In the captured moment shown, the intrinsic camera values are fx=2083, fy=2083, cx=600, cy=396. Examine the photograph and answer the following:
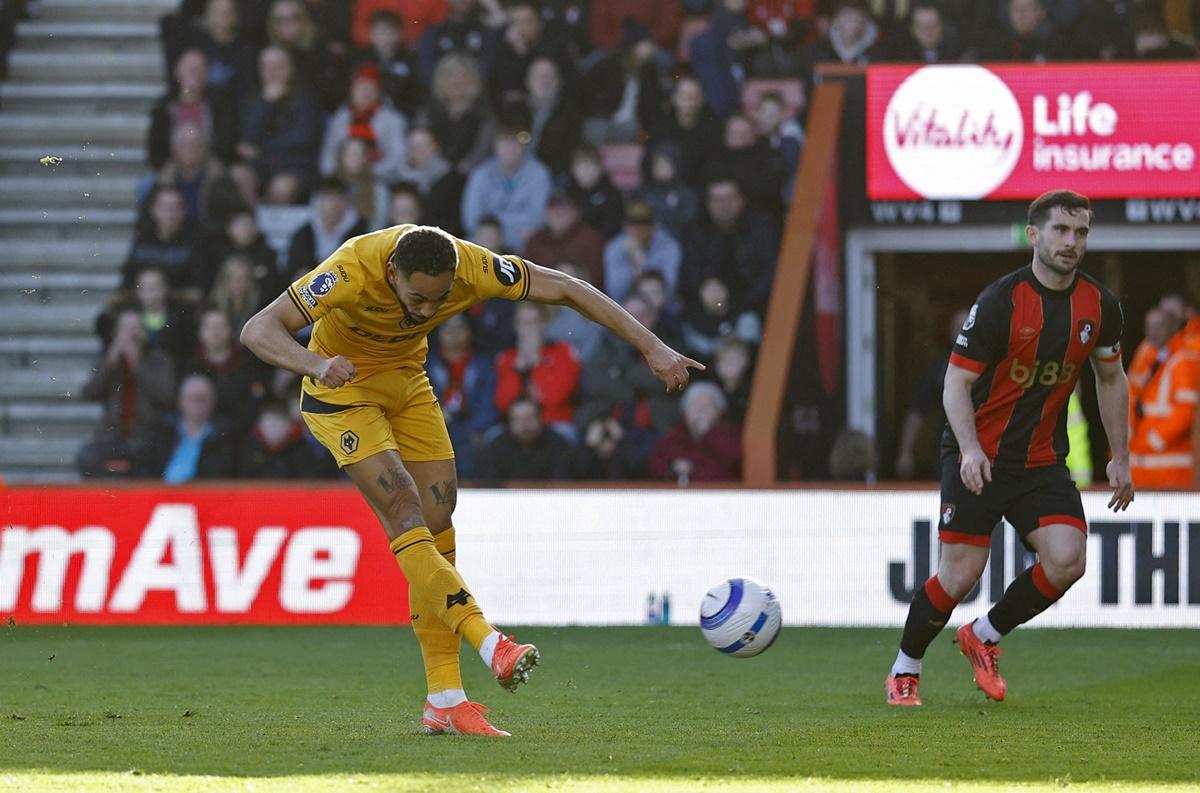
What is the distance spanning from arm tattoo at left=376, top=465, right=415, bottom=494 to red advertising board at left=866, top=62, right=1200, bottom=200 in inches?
317

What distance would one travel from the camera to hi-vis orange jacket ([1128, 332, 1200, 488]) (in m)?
12.7

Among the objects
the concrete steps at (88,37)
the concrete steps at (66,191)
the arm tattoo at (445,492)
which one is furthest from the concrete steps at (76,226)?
the arm tattoo at (445,492)

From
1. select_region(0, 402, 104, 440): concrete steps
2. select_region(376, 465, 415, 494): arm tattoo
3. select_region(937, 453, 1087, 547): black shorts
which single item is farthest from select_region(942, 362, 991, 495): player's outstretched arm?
select_region(0, 402, 104, 440): concrete steps

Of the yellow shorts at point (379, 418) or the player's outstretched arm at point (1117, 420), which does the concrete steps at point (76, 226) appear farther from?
the player's outstretched arm at point (1117, 420)

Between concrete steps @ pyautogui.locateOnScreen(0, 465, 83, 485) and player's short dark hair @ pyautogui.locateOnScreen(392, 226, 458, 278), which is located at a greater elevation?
player's short dark hair @ pyautogui.locateOnScreen(392, 226, 458, 278)

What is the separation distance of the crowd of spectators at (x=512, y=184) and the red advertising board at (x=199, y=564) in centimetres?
209

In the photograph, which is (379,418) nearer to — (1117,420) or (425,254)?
(425,254)

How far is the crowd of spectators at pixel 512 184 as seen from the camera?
544 inches

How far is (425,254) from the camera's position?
20.6 ft

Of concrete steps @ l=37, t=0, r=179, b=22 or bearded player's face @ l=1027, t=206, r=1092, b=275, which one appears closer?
bearded player's face @ l=1027, t=206, r=1092, b=275

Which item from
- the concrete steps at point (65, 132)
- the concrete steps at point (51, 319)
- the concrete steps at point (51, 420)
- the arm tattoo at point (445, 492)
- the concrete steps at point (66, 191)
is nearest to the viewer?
the arm tattoo at point (445, 492)

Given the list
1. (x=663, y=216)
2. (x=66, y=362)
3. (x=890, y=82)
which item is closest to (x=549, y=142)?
(x=663, y=216)

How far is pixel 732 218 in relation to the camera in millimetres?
14539

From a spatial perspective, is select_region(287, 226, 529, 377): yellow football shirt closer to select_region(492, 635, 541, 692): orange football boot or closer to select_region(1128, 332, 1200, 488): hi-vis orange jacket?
select_region(492, 635, 541, 692): orange football boot
